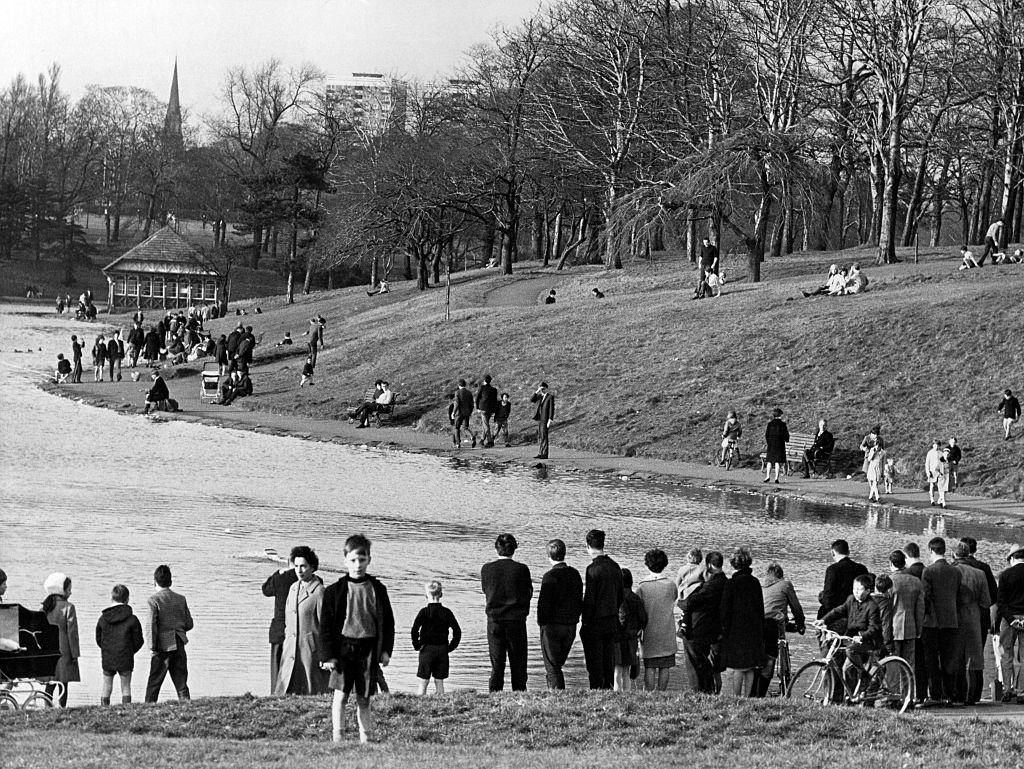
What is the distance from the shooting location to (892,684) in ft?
40.4

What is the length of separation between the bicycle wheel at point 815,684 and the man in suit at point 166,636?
5192mm

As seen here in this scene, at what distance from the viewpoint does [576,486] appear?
29.8 meters

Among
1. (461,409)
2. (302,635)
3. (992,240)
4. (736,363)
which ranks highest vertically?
(992,240)

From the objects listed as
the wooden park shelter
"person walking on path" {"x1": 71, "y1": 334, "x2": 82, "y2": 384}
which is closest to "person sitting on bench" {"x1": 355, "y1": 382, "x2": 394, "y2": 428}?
"person walking on path" {"x1": 71, "y1": 334, "x2": 82, "y2": 384}

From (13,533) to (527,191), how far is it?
5700 centimetres

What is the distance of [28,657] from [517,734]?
13.4ft

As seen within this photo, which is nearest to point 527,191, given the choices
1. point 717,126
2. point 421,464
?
point 717,126

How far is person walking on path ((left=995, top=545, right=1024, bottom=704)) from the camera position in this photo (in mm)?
13289

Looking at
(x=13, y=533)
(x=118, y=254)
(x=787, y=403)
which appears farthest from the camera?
(x=118, y=254)

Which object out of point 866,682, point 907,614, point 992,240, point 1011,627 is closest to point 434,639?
point 866,682

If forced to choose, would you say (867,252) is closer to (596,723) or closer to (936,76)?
(936,76)

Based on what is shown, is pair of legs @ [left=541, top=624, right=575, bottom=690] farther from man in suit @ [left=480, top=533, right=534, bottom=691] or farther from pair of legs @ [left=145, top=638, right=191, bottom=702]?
pair of legs @ [left=145, top=638, right=191, bottom=702]

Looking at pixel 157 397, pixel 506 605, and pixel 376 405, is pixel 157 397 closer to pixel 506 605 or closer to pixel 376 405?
pixel 376 405

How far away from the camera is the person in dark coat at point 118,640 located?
12.0 m
